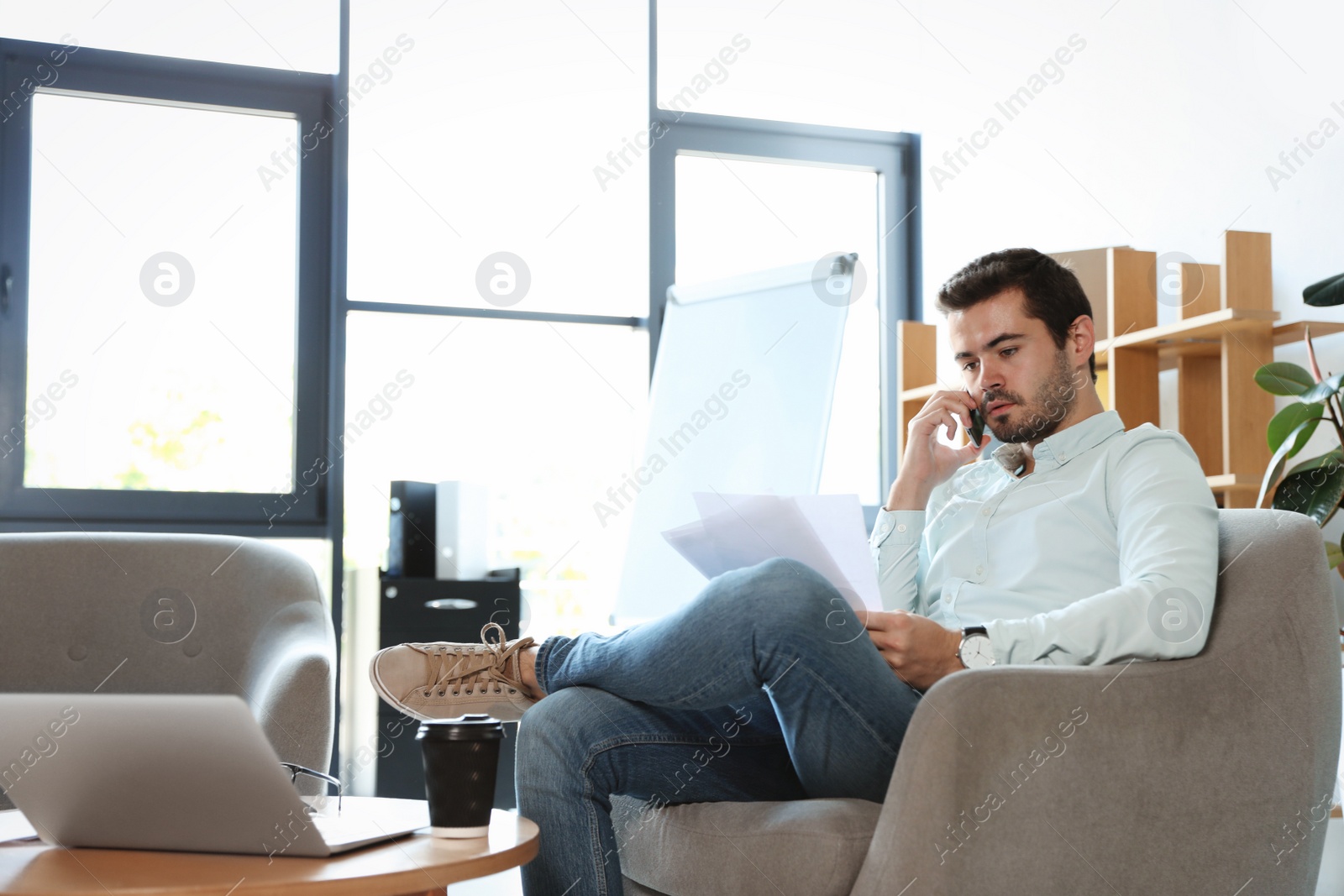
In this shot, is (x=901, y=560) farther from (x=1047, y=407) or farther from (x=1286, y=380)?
(x=1286, y=380)

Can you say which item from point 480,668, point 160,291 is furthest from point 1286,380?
point 160,291

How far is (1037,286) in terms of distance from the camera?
5.77 feet

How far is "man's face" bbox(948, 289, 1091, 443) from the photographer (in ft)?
5.71

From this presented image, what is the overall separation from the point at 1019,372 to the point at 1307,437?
59 centimetres

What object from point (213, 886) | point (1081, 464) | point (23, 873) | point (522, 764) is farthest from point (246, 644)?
point (1081, 464)

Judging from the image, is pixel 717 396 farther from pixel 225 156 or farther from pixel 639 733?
pixel 639 733

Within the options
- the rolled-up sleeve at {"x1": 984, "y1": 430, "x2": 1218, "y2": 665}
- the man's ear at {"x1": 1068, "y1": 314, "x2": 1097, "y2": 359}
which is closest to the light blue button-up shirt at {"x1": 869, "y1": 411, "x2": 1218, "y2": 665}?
the rolled-up sleeve at {"x1": 984, "y1": 430, "x2": 1218, "y2": 665}

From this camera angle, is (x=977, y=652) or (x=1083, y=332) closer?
(x=977, y=652)

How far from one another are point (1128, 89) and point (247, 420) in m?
2.55

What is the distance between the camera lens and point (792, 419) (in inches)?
125

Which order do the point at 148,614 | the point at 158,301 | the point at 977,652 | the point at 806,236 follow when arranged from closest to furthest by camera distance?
the point at 977,652 → the point at 148,614 → the point at 158,301 → the point at 806,236

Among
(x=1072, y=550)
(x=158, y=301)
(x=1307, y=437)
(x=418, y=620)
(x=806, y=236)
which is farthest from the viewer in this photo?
(x=806, y=236)

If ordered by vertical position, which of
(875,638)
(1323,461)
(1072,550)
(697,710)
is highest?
(1323,461)

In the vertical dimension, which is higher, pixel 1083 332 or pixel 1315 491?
pixel 1083 332
